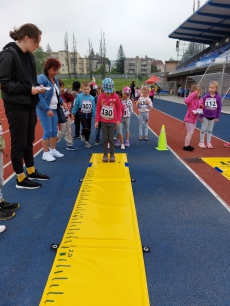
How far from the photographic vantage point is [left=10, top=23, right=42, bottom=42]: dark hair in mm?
3074

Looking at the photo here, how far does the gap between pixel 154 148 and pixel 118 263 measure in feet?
15.4

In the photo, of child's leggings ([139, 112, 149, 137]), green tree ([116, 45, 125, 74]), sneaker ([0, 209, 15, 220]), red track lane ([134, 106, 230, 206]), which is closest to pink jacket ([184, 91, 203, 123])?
red track lane ([134, 106, 230, 206])

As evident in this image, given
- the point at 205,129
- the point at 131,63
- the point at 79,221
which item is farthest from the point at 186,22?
the point at 131,63

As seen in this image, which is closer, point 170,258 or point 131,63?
point 170,258

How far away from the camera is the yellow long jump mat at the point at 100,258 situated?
181 cm

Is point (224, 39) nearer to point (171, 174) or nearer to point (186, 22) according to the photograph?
point (186, 22)

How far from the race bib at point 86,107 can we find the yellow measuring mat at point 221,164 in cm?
328

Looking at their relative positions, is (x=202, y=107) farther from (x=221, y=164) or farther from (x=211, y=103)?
(x=221, y=164)

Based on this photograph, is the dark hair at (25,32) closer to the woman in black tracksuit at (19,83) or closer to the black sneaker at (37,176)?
the woman in black tracksuit at (19,83)

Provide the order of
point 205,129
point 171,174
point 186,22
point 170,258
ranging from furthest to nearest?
1. point 186,22
2. point 205,129
3. point 171,174
4. point 170,258

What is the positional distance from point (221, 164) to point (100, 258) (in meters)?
3.85

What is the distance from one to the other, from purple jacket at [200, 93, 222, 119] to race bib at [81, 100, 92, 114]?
3076 millimetres

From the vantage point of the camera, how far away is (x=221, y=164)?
5.03 meters

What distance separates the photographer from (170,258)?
2.29m
